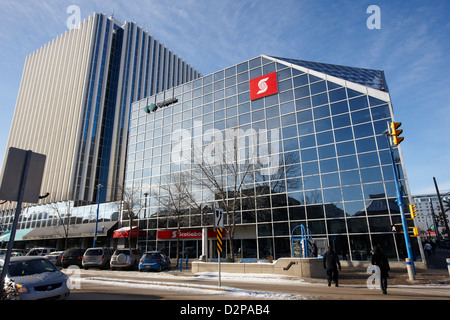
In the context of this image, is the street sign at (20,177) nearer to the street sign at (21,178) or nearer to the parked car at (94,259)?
the street sign at (21,178)

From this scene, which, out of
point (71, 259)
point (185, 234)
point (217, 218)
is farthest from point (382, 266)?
point (185, 234)

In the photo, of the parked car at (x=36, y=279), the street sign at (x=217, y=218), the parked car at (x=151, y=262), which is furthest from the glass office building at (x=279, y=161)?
the parked car at (x=36, y=279)

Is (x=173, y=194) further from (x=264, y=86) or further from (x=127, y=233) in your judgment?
(x=264, y=86)

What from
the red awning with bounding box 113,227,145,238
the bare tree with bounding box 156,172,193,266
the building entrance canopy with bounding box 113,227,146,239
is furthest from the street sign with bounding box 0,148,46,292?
the building entrance canopy with bounding box 113,227,146,239

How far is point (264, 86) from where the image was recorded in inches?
1250

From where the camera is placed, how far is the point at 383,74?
3566 cm

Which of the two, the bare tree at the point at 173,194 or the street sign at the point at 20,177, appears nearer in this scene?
the street sign at the point at 20,177

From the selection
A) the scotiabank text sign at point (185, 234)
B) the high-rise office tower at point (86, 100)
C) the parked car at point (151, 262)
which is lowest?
the parked car at point (151, 262)

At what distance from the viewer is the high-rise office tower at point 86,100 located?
189 ft

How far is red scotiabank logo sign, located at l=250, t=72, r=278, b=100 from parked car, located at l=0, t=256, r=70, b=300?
2728cm

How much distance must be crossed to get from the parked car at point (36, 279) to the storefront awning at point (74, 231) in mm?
29744

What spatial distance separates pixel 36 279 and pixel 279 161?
2382cm

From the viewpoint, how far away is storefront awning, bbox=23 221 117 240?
37.1 meters
